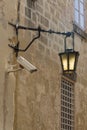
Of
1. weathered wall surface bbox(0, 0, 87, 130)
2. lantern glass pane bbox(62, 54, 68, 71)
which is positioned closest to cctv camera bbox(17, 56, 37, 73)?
weathered wall surface bbox(0, 0, 87, 130)

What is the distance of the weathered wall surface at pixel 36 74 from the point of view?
23.9 feet

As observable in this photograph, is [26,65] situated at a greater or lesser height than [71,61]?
lesser

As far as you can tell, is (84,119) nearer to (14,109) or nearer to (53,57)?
(53,57)

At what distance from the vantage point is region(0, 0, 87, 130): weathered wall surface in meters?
7.29

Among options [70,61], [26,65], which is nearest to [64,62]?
[70,61]

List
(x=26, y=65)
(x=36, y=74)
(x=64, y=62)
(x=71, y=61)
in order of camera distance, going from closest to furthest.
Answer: (x=26, y=65)
(x=71, y=61)
(x=64, y=62)
(x=36, y=74)

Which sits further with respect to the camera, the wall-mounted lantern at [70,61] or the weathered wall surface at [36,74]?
the wall-mounted lantern at [70,61]

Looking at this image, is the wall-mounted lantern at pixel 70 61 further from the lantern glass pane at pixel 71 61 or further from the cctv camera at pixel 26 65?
the cctv camera at pixel 26 65

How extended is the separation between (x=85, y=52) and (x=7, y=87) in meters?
4.32

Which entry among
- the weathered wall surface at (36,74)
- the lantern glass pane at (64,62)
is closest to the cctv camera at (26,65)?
the weathered wall surface at (36,74)

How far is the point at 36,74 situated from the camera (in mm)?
8383

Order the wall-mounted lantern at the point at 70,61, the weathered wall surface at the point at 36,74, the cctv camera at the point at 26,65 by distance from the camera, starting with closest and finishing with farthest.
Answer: the cctv camera at the point at 26,65
the weathered wall surface at the point at 36,74
the wall-mounted lantern at the point at 70,61

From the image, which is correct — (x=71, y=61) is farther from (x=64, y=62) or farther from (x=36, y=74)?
(x=36, y=74)

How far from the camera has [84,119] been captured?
10445 millimetres
